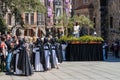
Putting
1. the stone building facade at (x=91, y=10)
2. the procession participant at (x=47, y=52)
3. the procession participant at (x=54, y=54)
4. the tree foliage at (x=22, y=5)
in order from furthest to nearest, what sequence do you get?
the stone building facade at (x=91, y=10) → the tree foliage at (x=22, y=5) → the procession participant at (x=54, y=54) → the procession participant at (x=47, y=52)

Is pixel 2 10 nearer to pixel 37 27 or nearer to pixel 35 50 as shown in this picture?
pixel 35 50

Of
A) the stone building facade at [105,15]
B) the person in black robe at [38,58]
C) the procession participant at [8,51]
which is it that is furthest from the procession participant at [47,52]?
the stone building facade at [105,15]

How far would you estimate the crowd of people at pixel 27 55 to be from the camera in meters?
19.5

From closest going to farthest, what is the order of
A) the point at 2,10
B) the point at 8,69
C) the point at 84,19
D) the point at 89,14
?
the point at 8,69
the point at 2,10
the point at 84,19
the point at 89,14

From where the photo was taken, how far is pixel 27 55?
19.5 metres

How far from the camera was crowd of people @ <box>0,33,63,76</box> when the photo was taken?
1950 cm

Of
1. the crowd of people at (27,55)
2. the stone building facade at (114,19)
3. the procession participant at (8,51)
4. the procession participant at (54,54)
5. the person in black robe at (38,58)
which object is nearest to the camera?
the crowd of people at (27,55)

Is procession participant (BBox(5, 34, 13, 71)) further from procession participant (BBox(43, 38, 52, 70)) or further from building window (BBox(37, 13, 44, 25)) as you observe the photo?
building window (BBox(37, 13, 44, 25))

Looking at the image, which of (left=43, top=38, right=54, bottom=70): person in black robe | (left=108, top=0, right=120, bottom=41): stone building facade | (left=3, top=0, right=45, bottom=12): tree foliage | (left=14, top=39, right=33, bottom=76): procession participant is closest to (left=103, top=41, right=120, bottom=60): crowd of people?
(left=3, top=0, right=45, bottom=12): tree foliage

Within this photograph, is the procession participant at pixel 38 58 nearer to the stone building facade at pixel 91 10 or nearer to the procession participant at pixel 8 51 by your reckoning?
the procession participant at pixel 8 51

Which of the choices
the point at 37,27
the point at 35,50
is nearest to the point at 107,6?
the point at 37,27

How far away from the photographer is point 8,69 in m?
20.8

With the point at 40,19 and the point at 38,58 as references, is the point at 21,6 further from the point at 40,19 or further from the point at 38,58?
the point at 40,19

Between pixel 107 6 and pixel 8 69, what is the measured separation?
4657 cm
